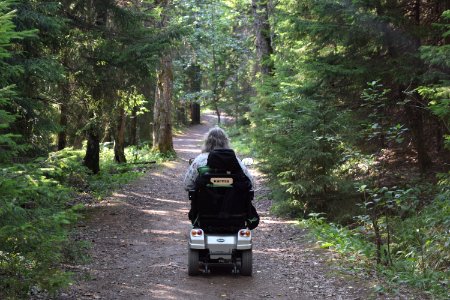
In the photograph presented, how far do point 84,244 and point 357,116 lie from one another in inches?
364

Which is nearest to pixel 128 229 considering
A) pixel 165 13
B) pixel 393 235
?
pixel 393 235

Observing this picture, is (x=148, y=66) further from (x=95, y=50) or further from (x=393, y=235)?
(x=393, y=235)

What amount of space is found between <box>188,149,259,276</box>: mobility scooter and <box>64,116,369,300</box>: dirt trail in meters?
0.55

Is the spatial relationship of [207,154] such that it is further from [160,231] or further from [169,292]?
[160,231]

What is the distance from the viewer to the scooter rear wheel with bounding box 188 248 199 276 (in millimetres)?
7031

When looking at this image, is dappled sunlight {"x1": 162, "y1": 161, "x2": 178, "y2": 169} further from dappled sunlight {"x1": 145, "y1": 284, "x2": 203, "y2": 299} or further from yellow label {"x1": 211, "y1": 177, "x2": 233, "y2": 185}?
dappled sunlight {"x1": 145, "y1": 284, "x2": 203, "y2": 299}

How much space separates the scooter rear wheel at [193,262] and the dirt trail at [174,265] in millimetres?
124

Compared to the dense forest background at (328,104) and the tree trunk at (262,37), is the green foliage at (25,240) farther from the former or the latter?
the tree trunk at (262,37)

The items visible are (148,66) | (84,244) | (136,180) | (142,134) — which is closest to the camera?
(84,244)

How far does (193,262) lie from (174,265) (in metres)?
0.90

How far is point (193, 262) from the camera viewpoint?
708 centimetres

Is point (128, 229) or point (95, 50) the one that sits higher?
point (95, 50)

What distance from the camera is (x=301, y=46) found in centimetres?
1546

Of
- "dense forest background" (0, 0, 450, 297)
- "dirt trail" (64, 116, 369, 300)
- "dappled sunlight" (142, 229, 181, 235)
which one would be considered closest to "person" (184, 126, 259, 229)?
"dirt trail" (64, 116, 369, 300)
